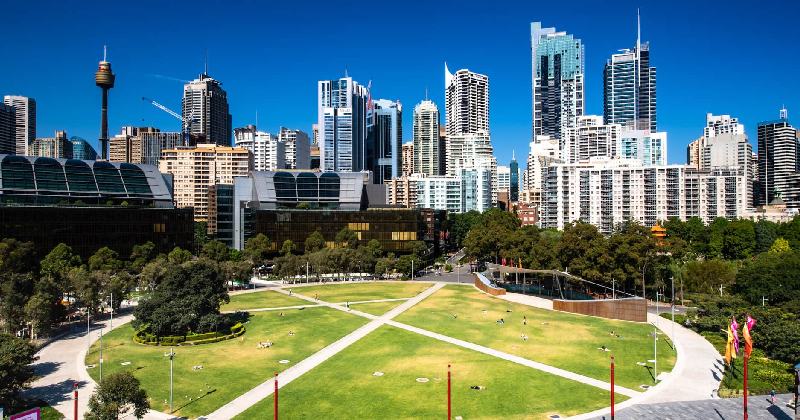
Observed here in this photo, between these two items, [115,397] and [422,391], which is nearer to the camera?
[115,397]

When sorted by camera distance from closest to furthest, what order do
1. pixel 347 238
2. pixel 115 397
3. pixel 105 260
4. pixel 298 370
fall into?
1. pixel 115 397
2. pixel 298 370
3. pixel 105 260
4. pixel 347 238

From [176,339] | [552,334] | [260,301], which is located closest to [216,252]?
[260,301]

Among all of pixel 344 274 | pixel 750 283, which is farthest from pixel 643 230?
pixel 344 274

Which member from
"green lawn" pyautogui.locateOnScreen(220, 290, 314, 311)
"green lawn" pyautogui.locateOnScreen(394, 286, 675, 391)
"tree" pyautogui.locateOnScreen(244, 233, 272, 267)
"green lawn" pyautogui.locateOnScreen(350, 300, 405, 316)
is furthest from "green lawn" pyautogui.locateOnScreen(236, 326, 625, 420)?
"tree" pyautogui.locateOnScreen(244, 233, 272, 267)

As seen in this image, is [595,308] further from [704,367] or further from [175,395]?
[175,395]

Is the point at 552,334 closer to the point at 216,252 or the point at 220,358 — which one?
the point at 220,358

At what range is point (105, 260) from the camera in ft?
334

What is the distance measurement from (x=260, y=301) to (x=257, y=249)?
39198 millimetres

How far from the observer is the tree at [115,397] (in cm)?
3306

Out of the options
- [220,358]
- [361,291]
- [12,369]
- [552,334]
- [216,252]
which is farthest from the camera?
[216,252]

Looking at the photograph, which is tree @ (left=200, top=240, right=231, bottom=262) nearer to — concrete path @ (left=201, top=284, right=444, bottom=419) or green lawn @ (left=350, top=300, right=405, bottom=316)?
green lawn @ (left=350, top=300, right=405, bottom=316)

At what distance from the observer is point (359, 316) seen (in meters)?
74.4

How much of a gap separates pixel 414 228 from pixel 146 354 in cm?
8974

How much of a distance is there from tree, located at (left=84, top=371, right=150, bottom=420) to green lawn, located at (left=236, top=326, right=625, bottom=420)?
728 centimetres
